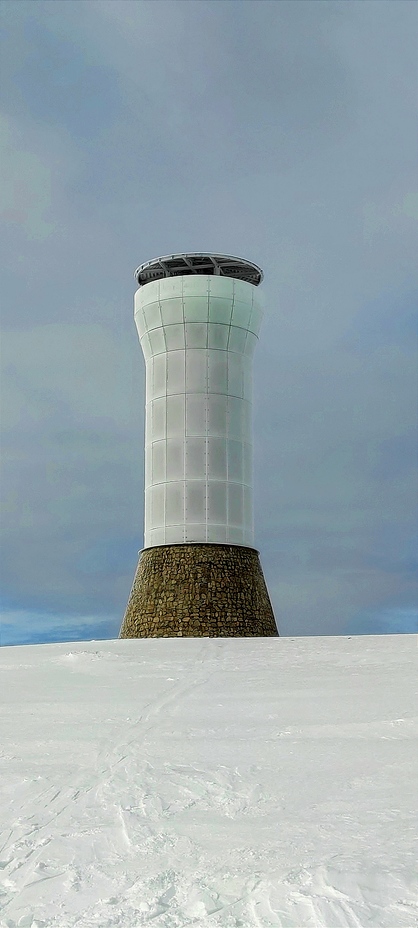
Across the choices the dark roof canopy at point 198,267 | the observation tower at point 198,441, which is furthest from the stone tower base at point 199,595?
the dark roof canopy at point 198,267

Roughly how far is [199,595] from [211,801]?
49.3 feet

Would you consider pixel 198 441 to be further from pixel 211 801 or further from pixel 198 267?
pixel 211 801

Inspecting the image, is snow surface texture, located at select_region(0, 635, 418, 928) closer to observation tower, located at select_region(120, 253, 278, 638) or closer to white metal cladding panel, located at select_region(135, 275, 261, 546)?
observation tower, located at select_region(120, 253, 278, 638)

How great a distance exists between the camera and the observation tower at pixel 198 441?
22.5m

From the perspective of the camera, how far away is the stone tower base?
21594 mm

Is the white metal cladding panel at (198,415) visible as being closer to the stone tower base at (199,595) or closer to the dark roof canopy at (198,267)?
the stone tower base at (199,595)

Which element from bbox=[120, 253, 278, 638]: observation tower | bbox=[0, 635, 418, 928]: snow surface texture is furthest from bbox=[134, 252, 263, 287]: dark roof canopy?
bbox=[0, 635, 418, 928]: snow surface texture

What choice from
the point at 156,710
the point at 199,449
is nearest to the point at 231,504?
the point at 199,449

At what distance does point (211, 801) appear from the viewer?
6.73 meters

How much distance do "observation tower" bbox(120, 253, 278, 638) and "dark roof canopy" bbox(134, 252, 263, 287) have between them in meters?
0.04

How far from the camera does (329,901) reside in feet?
16.8

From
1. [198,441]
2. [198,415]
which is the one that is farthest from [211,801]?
[198,415]

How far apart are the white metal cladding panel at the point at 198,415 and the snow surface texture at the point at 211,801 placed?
1141 cm

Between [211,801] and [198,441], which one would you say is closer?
[211,801]
